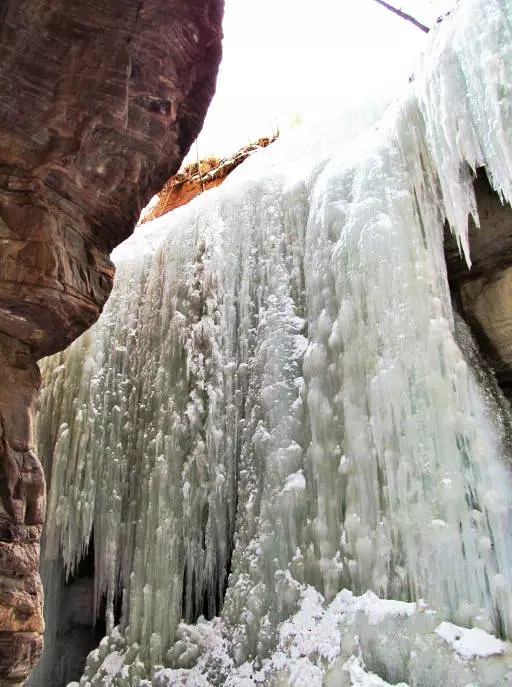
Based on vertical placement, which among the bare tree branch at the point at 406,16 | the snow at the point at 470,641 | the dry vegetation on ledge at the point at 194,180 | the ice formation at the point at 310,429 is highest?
the dry vegetation on ledge at the point at 194,180

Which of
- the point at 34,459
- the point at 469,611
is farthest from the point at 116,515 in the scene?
the point at 469,611

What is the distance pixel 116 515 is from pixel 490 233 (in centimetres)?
304

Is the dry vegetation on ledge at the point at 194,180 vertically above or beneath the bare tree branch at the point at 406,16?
above

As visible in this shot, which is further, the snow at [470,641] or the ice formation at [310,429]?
the ice formation at [310,429]

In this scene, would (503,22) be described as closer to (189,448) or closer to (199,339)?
(199,339)

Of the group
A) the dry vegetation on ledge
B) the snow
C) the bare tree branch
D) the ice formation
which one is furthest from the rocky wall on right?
the dry vegetation on ledge

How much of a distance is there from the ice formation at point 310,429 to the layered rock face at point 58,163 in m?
1.09

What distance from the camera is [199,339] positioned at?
185 inches

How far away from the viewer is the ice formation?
3.11 meters

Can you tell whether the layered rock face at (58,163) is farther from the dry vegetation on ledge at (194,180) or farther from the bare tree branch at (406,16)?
the dry vegetation on ledge at (194,180)

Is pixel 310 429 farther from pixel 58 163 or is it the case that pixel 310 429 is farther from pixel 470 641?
pixel 58 163

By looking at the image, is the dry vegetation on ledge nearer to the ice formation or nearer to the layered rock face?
the ice formation

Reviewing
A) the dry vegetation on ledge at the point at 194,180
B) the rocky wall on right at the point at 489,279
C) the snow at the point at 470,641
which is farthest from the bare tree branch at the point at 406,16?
the snow at the point at 470,641

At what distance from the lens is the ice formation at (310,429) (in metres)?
3.11
